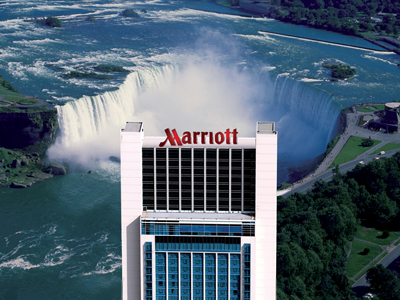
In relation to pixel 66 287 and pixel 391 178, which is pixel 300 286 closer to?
pixel 66 287

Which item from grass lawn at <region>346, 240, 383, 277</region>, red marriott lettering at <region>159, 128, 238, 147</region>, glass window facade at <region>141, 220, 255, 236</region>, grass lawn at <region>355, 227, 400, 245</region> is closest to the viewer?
glass window facade at <region>141, 220, 255, 236</region>

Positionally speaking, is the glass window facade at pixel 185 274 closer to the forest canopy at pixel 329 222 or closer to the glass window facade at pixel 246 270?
the glass window facade at pixel 246 270

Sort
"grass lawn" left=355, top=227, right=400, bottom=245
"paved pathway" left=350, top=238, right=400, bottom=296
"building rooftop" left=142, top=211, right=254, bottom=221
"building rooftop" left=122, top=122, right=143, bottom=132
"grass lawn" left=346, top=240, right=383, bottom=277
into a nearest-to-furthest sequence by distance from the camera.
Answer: "building rooftop" left=142, top=211, right=254, bottom=221, "building rooftop" left=122, top=122, right=143, bottom=132, "paved pathway" left=350, top=238, right=400, bottom=296, "grass lawn" left=346, top=240, right=383, bottom=277, "grass lawn" left=355, top=227, right=400, bottom=245

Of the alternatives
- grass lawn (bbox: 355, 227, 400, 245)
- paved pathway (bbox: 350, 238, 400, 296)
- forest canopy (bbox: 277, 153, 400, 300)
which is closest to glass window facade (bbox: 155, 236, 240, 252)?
forest canopy (bbox: 277, 153, 400, 300)

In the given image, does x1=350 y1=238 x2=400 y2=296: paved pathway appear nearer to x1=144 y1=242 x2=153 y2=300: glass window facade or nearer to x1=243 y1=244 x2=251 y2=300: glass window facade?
x1=243 y1=244 x2=251 y2=300: glass window facade

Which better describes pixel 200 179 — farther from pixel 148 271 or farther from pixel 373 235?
pixel 373 235

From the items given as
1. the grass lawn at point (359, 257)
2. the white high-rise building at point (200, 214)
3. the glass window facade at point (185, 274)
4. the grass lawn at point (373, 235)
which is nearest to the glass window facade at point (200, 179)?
the white high-rise building at point (200, 214)
